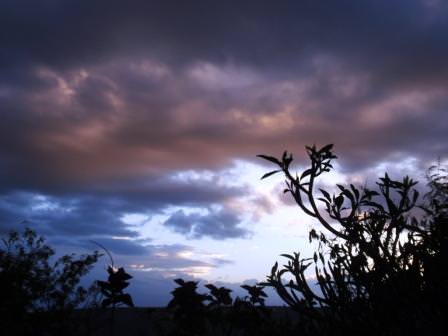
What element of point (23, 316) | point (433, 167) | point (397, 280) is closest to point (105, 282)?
point (23, 316)

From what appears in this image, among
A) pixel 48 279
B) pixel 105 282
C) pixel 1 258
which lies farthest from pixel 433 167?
pixel 1 258

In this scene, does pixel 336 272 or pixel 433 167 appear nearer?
pixel 336 272

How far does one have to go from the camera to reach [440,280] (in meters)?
4.17

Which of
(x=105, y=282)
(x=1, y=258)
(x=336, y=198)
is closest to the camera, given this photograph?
(x=336, y=198)

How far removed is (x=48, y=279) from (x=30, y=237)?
0.98m

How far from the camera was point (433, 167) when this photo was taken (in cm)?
873

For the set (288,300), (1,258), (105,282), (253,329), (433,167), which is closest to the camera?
(288,300)

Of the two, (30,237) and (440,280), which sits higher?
(30,237)

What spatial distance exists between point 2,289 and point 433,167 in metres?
8.08

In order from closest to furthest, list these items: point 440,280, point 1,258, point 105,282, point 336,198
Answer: point 440,280 < point 336,198 < point 105,282 < point 1,258

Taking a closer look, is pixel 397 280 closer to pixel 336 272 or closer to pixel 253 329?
pixel 336 272

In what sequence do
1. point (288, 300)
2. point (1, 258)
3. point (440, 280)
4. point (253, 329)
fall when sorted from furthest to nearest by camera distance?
point (1, 258) < point (253, 329) < point (288, 300) < point (440, 280)

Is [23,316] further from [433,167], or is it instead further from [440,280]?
[433,167]

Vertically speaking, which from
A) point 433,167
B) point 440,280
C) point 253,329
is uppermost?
point 433,167
